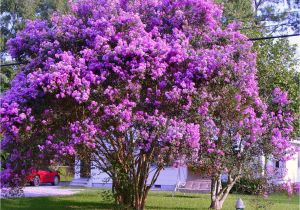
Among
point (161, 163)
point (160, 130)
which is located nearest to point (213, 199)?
point (161, 163)

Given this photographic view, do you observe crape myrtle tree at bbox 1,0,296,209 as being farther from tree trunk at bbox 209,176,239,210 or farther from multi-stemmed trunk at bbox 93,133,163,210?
tree trunk at bbox 209,176,239,210

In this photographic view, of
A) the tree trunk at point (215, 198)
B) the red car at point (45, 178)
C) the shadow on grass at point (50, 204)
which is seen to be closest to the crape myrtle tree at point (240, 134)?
the tree trunk at point (215, 198)

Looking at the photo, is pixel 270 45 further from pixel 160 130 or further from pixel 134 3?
pixel 160 130

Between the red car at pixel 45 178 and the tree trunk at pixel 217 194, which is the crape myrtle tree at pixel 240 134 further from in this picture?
the red car at pixel 45 178

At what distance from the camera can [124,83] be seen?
382 inches

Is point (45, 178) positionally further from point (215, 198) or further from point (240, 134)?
point (240, 134)

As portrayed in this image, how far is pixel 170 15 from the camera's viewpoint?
11.3 m

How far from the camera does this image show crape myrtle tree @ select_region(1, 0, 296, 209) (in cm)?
964

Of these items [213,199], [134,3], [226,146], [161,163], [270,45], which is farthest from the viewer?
[270,45]

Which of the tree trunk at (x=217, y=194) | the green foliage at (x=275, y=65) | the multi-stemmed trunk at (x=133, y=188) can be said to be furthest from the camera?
the green foliage at (x=275, y=65)

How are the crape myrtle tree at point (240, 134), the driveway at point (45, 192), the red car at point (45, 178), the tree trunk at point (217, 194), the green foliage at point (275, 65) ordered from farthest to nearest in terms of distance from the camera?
1. the red car at point (45, 178)
2. the driveway at point (45, 192)
3. the green foliage at point (275, 65)
4. the tree trunk at point (217, 194)
5. the crape myrtle tree at point (240, 134)

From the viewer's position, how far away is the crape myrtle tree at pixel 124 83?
964 centimetres

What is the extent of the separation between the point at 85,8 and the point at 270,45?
813 centimetres

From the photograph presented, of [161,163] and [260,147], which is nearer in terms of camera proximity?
[161,163]
